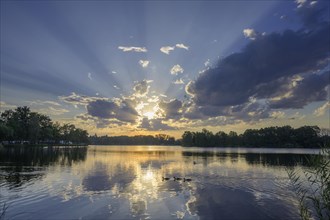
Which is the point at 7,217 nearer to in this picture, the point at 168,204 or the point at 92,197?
the point at 92,197

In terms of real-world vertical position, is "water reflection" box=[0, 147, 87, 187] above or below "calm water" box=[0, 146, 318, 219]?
above

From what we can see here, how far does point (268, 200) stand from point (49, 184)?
32.2 m

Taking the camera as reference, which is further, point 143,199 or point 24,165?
point 24,165

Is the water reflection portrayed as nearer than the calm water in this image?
No

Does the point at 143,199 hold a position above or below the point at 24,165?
below

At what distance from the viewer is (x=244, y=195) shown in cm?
3909

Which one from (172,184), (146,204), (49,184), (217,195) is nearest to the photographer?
(146,204)

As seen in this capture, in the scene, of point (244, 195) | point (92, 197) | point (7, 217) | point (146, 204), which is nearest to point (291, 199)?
point (244, 195)

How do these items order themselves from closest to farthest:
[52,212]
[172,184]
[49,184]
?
[52,212], [49,184], [172,184]

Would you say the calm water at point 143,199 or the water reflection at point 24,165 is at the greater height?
the water reflection at point 24,165

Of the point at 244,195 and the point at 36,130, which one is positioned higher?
the point at 36,130

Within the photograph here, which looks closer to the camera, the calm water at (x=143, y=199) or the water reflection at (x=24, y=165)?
the calm water at (x=143, y=199)

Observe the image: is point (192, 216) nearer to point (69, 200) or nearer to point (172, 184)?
point (69, 200)

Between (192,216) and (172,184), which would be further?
(172,184)
